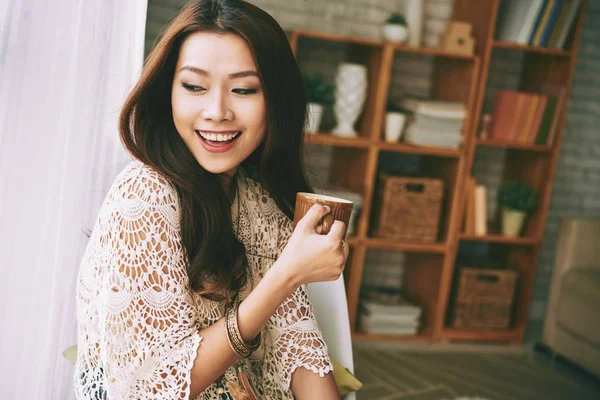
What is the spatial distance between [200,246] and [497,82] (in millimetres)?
2873

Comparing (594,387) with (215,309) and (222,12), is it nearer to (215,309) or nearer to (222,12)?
(215,309)

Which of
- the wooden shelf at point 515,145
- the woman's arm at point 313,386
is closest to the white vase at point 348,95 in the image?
the wooden shelf at point 515,145

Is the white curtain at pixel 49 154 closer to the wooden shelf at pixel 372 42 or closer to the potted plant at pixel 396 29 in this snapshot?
the wooden shelf at pixel 372 42

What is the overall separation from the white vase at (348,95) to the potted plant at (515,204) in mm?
947

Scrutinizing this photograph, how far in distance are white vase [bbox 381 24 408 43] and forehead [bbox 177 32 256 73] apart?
2060 mm

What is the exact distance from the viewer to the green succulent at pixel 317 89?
3000 millimetres

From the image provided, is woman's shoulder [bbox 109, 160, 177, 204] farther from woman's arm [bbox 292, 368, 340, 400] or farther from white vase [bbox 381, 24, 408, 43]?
white vase [bbox 381, 24, 408, 43]

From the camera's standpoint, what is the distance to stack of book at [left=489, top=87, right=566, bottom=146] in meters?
3.31

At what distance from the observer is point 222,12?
1149 millimetres

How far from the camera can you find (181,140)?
4.09 feet

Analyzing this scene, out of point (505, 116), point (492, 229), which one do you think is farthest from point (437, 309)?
point (505, 116)

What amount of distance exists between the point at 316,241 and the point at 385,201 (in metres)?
2.18

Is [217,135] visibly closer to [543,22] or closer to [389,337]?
[389,337]

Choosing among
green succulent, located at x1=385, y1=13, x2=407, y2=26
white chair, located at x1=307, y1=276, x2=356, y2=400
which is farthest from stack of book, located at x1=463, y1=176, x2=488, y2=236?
white chair, located at x1=307, y1=276, x2=356, y2=400
